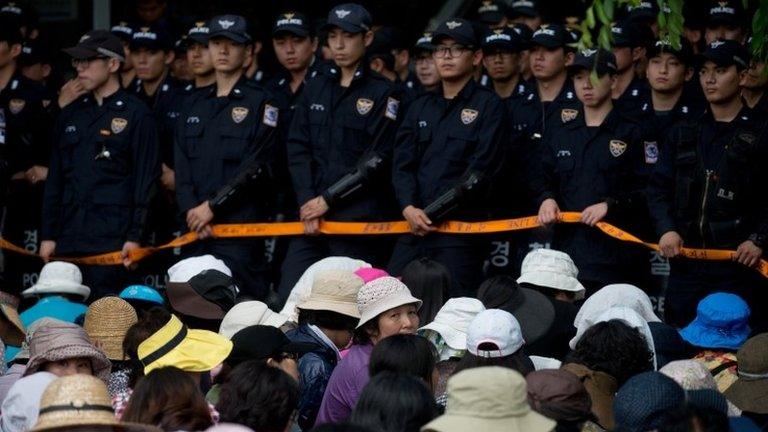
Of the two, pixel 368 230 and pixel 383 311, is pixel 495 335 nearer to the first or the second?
pixel 383 311

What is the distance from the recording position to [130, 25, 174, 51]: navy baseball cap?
45.9ft

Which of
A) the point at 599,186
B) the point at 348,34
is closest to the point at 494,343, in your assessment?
the point at 599,186

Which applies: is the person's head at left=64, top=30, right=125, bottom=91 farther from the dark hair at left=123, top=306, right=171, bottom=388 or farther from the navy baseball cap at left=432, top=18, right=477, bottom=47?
the dark hair at left=123, top=306, right=171, bottom=388

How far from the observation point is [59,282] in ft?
36.8

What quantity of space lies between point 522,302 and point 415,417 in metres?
2.92

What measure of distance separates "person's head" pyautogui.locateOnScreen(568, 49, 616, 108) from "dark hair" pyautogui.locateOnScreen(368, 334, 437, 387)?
4.47m

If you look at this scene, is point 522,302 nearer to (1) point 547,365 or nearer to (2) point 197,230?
(1) point 547,365

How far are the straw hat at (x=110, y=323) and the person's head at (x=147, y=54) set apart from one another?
531 cm

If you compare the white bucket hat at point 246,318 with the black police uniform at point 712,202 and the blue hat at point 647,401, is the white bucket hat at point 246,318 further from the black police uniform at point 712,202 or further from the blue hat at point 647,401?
the black police uniform at point 712,202

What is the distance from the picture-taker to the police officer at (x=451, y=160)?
11.6 metres

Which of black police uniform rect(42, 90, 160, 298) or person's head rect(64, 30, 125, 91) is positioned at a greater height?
person's head rect(64, 30, 125, 91)

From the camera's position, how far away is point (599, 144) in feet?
37.7

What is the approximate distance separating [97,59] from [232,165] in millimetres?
1508

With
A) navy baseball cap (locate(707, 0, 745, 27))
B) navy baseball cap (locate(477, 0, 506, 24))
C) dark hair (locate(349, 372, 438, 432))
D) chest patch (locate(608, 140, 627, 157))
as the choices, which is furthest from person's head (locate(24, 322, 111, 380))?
navy baseball cap (locate(477, 0, 506, 24))
